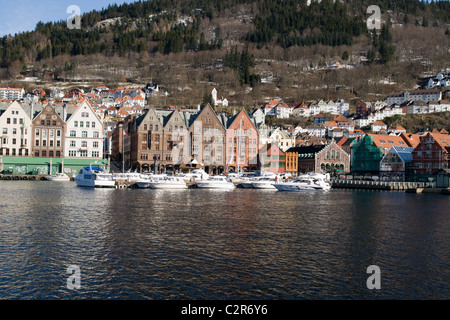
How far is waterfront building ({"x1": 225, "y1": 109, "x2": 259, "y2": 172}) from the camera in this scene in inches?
4422

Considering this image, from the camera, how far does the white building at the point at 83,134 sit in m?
105

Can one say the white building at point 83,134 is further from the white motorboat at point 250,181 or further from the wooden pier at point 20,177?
the white motorboat at point 250,181

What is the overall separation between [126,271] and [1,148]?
3672 inches

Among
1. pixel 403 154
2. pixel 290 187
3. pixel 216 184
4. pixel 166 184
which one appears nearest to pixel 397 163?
pixel 403 154

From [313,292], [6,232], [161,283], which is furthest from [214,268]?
[6,232]

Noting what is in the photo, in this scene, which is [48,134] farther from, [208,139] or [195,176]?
[195,176]

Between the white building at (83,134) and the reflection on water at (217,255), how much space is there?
6794 centimetres

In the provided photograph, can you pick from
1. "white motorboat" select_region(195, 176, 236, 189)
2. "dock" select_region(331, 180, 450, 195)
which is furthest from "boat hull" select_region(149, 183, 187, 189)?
"dock" select_region(331, 180, 450, 195)

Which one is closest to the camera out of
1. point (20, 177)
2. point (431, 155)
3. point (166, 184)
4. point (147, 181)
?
point (147, 181)

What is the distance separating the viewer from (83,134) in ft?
349

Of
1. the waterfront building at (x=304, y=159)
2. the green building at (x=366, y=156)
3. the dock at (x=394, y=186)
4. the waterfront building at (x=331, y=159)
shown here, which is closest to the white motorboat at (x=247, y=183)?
the dock at (x=394, y=186)

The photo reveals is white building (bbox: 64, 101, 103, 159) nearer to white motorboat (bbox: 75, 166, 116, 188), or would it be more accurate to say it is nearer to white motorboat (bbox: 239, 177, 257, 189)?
white motorboat (bbox: 75, 166, 116, 188)

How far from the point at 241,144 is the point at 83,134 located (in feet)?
127

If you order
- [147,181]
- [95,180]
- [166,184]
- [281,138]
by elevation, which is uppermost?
[281,138]
